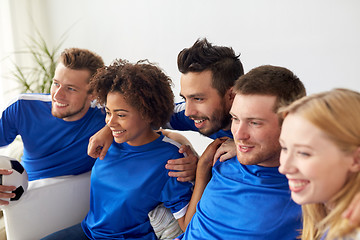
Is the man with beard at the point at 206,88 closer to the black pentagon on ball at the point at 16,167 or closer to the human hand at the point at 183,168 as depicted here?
the human hand at the point at 183,168

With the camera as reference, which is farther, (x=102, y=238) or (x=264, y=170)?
(x=102, y=238)

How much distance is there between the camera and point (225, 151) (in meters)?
1.51

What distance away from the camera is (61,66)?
2.07 meters

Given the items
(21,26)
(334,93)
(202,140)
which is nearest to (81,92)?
(202,140)

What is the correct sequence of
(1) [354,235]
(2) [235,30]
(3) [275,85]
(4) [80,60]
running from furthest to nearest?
(2) [235,30], (4) [80,60], (3) [275,85], (1) [354,235]

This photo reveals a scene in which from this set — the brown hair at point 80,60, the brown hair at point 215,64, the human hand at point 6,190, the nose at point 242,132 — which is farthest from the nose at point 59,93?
the nose at point 242,132

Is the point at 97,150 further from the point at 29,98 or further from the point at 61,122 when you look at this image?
the point at 29,98

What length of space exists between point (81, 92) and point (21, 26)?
71.5 inches

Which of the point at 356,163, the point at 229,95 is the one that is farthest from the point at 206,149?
the point at 356,163

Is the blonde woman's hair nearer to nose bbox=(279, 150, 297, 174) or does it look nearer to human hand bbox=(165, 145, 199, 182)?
nose bbox=(279, 150, 297, 174)

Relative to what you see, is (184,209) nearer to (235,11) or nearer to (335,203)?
(335,203)

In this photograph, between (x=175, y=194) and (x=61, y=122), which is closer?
(x=175, y=194)

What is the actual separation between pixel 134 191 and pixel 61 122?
757mm

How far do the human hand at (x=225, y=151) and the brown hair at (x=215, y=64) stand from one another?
0.22m
